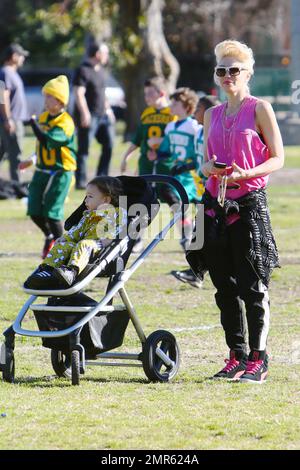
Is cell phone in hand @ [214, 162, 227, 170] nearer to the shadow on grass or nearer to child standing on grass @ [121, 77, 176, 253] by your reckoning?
the shadow on grass

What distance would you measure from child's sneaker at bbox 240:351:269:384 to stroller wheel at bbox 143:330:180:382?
1.51 ft

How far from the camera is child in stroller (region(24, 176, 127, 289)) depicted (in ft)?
23.0

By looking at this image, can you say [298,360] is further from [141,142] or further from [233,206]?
[141,142]

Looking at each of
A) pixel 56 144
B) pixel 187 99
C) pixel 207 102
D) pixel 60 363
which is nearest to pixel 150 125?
pixel 187 99

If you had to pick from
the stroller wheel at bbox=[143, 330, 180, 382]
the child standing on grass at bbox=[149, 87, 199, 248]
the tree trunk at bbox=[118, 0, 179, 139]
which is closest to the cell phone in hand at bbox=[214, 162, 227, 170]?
the stroller wheel at bbox=[143, 330, 180, 382]

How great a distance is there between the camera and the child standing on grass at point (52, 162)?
11312 millimetres

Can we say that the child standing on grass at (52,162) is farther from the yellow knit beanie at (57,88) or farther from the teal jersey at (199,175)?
the teal jersey at (199,175)

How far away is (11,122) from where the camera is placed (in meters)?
17.9

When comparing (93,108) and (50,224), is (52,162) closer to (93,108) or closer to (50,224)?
(50,224)

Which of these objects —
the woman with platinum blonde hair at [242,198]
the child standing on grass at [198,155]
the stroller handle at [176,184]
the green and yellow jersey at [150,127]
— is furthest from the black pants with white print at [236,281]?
the green and yellow jersey at [150,127]

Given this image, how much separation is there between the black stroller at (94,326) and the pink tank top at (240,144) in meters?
0.65

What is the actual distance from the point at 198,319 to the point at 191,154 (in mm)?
2550

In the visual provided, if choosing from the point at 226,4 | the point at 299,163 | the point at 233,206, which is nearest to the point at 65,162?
the point at 233,206

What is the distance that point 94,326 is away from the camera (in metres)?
7.06
